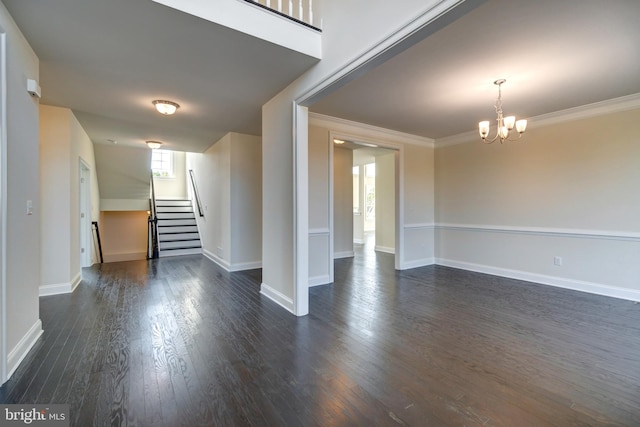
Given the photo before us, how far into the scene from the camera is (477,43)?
7.93ft

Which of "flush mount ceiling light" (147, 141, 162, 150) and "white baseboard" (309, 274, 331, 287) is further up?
"flush mount ceiling light" (147, 141, 162, 150)

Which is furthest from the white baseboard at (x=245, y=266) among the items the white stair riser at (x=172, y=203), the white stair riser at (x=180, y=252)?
the white stair riser at (x=172, y=203)

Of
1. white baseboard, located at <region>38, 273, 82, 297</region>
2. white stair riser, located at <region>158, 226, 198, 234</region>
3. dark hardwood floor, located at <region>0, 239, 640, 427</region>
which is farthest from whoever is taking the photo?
white stair riser, located at <region>158, 226, 198, 234</region>

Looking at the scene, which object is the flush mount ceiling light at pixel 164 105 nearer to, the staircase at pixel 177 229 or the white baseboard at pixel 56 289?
the white baseboard at pixel 56 289

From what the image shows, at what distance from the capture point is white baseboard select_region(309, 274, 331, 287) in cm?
445

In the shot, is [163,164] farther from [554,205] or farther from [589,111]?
[589,111]

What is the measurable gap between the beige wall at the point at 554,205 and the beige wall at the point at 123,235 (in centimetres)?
824

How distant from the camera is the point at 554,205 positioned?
440 cm

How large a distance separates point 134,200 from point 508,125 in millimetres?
8746

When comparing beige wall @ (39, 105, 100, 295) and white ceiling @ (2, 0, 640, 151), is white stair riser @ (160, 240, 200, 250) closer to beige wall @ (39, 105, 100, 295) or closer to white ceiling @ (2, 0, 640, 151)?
beige wall @ (39, 105, 100, 295)

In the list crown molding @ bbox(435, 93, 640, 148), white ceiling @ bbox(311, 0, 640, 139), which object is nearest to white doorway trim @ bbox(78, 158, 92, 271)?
white ceiling @ bbox(311, 0, 640, 139)

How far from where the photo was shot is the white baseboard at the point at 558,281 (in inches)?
148

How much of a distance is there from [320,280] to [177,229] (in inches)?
198

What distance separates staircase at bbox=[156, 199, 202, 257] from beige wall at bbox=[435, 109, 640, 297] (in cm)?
628
